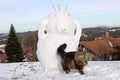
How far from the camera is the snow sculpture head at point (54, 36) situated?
10.0m

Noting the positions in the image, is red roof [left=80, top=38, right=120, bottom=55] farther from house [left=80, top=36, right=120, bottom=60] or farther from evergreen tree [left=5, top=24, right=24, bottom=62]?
evergreen tree [left=5, top=24, right=24, bottom=62]

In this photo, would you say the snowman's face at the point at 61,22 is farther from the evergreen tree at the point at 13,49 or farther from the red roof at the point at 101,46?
the red roof at the point at 101,46

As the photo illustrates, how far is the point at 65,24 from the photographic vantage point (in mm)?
9977


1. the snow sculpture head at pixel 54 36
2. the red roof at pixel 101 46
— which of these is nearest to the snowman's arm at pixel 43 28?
the snow sculpture head at pixel 54 36

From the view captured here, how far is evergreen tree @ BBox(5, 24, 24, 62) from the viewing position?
111 feet

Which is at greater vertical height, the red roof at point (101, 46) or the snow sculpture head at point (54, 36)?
the snow sculpture head at point (54, 36)

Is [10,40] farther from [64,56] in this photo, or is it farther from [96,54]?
[64,56]

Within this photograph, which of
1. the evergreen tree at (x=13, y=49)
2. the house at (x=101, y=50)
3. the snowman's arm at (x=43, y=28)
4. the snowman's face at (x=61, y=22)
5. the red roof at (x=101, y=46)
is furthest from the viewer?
the red roof at (x=101, y=46)

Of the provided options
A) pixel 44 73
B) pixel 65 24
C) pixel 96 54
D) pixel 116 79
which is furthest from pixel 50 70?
pixel 96 54

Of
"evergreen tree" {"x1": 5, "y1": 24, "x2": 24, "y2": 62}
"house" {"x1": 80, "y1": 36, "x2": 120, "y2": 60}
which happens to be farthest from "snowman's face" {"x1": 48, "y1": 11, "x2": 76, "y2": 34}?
"house" {"x1": 80, "y1": 36, "x2": 120, "y2": 60}

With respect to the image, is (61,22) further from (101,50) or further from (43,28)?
(101,50)

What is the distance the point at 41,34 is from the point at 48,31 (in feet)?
0.89

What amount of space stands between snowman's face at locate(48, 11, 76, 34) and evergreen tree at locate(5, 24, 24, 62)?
23725mm

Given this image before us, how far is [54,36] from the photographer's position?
10078mm
